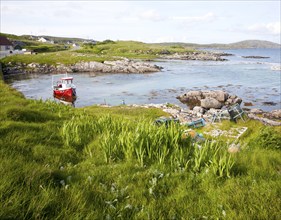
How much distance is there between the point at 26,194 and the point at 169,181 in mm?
2360

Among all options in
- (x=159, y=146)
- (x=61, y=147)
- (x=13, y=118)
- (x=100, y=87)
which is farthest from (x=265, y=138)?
(x=100, y=87)

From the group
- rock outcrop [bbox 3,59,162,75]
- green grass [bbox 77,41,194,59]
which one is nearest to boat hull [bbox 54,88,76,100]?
rock outcrop [bbox 3,59,162,75]

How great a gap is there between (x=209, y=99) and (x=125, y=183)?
36318 millimetres

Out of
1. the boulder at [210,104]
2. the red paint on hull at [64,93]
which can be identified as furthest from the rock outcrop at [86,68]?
the boulder at [210,104]

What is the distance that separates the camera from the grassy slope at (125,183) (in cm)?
316

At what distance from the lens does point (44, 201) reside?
121 inches

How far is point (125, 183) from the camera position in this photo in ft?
14.1

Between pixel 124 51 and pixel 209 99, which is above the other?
pixel 209 99

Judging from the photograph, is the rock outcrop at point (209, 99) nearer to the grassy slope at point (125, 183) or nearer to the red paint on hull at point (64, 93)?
the red paint on hull at point (64, 93)

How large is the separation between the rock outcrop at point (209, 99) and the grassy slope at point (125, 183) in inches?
1280

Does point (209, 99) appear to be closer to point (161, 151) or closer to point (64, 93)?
point (64, 93)

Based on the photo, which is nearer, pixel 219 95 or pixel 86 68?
pixel 219 95

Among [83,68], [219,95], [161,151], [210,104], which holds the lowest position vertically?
[83,68]

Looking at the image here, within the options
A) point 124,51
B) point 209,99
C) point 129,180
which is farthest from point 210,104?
point 124,51
